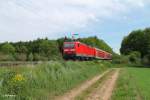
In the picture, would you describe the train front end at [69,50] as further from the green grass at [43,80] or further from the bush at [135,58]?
the bush at [135,58]

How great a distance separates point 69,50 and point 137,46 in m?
75.6

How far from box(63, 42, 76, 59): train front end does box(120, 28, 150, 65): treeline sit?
53.2 m

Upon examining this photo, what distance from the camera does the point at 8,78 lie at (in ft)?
57.5

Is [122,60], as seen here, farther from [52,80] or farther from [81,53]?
[52,80]

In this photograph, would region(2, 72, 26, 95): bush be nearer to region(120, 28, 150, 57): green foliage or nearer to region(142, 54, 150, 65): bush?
region(142, 54, 150, 65): bush

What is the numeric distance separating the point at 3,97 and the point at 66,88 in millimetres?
10334

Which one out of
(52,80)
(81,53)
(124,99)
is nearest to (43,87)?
(52,80)

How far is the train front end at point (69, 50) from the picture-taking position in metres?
48.9

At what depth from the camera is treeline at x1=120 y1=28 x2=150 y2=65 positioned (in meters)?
109

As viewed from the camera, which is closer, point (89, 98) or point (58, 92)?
point (89, 98)

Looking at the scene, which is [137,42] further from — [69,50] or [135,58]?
[69,50]

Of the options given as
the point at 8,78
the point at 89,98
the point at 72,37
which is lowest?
the point at 89,98

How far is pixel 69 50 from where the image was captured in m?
49.1

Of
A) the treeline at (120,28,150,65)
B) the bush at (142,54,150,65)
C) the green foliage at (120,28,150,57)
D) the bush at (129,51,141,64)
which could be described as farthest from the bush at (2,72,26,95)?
the green foliage at (120,28,150,57)
